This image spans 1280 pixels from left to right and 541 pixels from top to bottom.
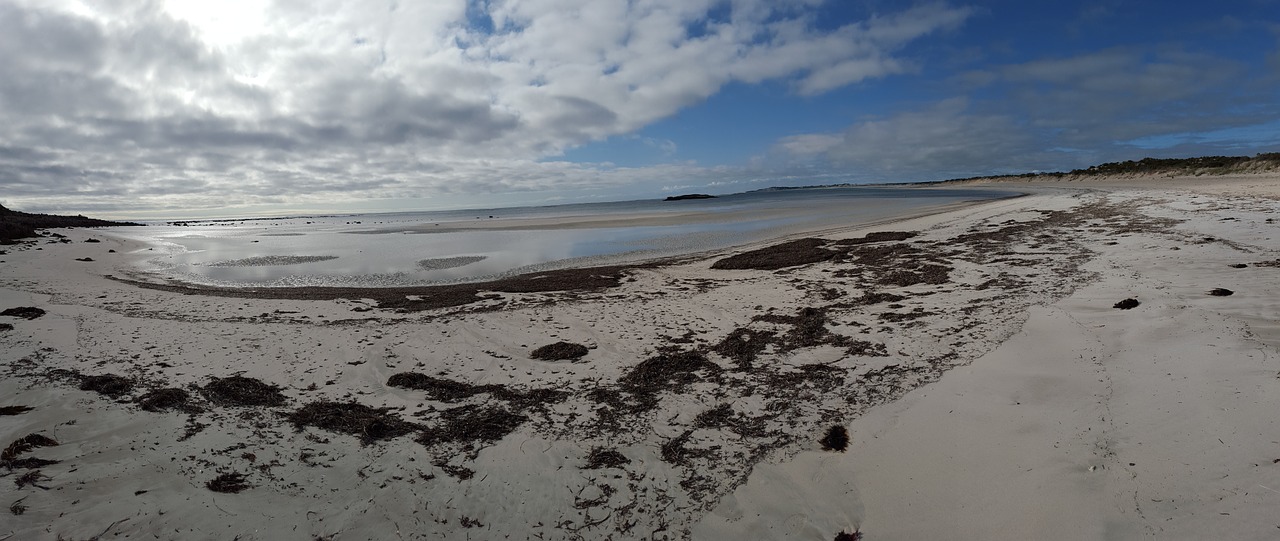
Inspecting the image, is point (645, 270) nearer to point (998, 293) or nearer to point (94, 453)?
point (998, 293)

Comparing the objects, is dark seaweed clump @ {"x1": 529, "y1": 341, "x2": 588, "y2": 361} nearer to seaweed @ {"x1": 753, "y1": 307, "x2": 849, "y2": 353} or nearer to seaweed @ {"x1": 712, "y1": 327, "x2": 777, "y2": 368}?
seaweed @ {"x1": 712, "y1": 327, "x2": 777, "y2": 368}

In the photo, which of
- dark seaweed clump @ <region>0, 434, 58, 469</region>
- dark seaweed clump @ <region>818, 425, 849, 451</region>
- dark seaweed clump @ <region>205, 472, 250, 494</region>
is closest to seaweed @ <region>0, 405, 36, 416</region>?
dark seaweed clump @ <region>0, 434, 58, 469</region>

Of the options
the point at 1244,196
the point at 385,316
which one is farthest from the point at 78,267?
the point at 1244,196

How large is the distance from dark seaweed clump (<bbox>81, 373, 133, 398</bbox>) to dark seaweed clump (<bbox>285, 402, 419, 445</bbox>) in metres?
2.37

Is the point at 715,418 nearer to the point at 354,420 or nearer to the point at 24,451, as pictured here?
the point at 354,420

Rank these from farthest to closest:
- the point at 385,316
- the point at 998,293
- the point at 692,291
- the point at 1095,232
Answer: the point at 1095,232 < the point at 692,291 < the point at 385,316 < the point at 998,293

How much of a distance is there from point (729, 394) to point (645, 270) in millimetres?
9320

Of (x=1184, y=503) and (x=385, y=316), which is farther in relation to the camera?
(x=385, y=316)

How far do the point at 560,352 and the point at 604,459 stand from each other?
2989 millimetres

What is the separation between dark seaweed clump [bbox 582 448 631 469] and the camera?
4547 millimetres

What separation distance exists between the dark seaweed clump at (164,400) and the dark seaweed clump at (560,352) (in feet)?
13.1

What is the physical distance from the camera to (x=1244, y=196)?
792 inches

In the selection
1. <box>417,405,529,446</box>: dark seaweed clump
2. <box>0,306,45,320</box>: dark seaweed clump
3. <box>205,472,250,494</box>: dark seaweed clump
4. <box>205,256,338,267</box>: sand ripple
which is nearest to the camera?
<box>205,472,250,494</box>: dark seaweed clump

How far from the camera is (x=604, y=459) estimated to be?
4645 millimetres
